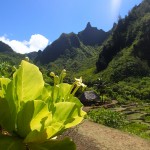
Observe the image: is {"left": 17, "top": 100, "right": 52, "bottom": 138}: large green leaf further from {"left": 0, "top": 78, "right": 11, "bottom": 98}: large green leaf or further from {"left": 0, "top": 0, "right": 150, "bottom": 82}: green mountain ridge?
{"left": 0, "top": 0, "right": 150, "bottom": 82}: green mountain ridge

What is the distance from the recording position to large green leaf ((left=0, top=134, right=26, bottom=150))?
0.98m

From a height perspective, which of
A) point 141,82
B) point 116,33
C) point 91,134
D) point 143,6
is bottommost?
point 91,134

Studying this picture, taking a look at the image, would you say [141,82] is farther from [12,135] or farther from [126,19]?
[12,135]

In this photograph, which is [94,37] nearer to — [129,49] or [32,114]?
[129,49]

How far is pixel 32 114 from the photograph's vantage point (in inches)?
39.5

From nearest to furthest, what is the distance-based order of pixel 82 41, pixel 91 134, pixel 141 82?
pixel 91 134
pixel 141 82
pixel 82 41

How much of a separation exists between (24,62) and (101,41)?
195 metres

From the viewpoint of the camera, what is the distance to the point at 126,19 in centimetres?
11344

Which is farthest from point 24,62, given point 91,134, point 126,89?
point 126,89

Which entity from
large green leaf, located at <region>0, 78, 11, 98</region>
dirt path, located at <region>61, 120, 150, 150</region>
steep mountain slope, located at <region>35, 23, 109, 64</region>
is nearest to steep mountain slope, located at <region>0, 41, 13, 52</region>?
steep mountain slope, located at <region>35, 23, 109, 64</region>

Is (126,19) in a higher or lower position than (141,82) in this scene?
higher

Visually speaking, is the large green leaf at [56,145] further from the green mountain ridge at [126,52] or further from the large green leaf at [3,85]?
the green mountain ridge at [126,52]

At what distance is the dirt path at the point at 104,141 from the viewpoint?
430 inches

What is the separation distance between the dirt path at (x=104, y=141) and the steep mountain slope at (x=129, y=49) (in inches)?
3009
